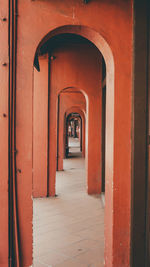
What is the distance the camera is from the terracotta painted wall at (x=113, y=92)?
2.97m

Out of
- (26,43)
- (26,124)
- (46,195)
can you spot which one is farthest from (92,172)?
(26,43)

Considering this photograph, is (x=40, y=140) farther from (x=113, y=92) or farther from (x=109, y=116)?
(x=113, y=92)

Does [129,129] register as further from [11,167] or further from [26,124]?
[11,167]

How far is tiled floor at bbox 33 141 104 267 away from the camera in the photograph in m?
3.70

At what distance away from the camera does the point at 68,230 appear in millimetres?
4809

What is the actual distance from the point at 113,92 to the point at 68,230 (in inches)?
129

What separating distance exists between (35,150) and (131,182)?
4458mm

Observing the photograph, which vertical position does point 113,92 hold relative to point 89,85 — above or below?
below

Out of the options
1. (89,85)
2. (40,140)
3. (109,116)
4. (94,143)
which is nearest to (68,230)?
(109,116)

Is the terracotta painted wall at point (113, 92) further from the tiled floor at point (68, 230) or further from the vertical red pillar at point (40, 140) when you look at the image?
the vertical red pillar at point (40, 140)

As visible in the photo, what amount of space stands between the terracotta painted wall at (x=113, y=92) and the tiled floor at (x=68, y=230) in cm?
76

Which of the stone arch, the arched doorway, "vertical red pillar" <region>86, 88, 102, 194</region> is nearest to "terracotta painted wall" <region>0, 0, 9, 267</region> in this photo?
the stone arch

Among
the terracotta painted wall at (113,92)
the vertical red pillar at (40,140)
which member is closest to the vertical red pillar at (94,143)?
the vertical red pillar at (40,140)

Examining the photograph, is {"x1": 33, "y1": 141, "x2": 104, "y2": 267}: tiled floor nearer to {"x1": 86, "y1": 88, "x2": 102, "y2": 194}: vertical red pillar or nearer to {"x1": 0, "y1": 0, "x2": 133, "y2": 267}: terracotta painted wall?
{"x1": 86, "y1": 88, "x2": 102, "y2": 194}: vertical red pillar
